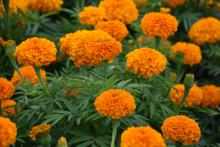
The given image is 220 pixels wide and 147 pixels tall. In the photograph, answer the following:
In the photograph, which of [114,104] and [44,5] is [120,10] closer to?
[44,5]

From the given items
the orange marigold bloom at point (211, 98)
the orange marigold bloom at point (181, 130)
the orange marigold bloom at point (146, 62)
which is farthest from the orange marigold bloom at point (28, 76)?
the orange marigold bloom at point (211, 98)

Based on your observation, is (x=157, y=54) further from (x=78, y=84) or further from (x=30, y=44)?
(x=30, y=44)

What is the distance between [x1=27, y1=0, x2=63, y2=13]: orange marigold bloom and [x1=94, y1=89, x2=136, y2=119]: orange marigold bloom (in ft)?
4.45

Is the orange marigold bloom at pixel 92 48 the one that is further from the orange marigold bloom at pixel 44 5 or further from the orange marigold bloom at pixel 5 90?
the orange marigold bloom at pixel 44 5

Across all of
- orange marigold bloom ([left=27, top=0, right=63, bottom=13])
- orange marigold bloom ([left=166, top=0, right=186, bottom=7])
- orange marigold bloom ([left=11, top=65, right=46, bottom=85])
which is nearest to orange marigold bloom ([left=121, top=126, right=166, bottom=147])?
orange marigold bloom ([left=11, top=65, right=46, bottom=85])

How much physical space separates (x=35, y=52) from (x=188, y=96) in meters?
0.93

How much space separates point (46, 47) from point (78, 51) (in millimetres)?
140

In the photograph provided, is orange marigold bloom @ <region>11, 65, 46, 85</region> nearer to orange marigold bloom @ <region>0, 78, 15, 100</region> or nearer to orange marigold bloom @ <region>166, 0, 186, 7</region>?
orange marigold bloom @ <region>0, 78, 15, 100</region>

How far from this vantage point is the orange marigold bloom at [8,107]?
81.1 inches

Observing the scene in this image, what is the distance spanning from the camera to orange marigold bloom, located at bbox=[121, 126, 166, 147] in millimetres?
1562

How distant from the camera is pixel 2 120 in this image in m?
1.67

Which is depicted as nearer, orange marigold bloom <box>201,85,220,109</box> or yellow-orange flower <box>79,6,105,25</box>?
yellow-orange flower <box>79,6,105,25</box>

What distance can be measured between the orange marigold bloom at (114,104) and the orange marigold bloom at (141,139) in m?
0.17

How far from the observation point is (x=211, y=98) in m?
2.71
